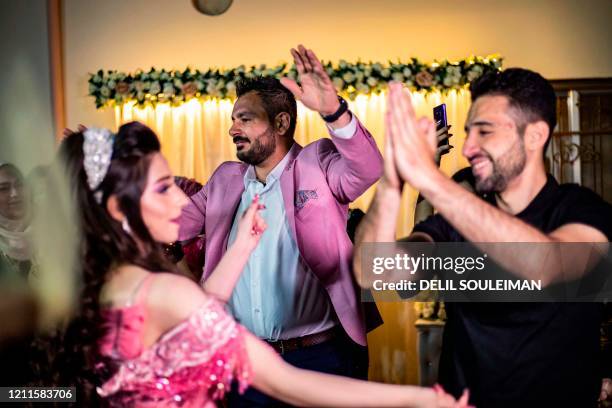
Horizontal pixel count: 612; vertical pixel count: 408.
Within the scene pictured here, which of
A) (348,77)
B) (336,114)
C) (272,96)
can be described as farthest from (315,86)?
(348,77)

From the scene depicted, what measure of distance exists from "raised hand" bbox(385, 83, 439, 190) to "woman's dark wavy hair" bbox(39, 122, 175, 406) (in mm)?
640

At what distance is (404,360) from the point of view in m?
5.68

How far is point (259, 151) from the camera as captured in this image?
314cm

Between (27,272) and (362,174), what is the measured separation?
73.9 inches

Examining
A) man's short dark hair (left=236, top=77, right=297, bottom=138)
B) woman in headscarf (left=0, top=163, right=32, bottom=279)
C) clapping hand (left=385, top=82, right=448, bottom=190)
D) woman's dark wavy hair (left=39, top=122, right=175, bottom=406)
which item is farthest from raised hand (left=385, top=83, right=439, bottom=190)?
woman in headscarf (left=0, top=163, right=32, bottom=279)

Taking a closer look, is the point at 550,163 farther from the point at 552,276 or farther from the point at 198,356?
the point at 198,356

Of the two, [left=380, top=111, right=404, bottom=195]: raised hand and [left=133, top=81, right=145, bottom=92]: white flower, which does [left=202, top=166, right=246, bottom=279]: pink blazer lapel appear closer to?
[left=380, top=111, right=404, bottom=195]: raised hand

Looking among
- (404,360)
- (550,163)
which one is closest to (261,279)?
(404,360)

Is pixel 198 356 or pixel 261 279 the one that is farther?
pixel 261 279

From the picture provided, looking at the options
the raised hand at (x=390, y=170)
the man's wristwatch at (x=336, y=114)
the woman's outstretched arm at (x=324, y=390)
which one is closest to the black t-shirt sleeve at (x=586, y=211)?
the raised hand at (x=390, y=170)

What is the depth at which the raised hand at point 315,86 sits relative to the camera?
8.34 feet

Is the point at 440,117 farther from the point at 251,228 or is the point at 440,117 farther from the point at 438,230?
the point at 251,228

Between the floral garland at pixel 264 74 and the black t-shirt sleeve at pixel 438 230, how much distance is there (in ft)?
11.1

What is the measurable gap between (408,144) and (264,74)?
3.84 m
